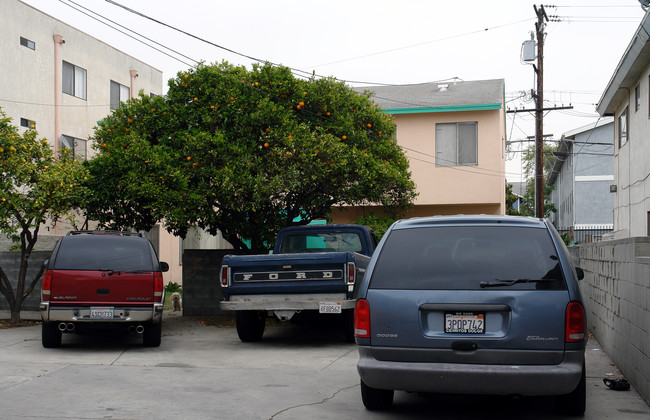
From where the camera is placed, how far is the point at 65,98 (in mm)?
25719

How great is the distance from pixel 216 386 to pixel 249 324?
152 inches

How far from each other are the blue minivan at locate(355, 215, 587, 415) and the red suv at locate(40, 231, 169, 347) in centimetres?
560

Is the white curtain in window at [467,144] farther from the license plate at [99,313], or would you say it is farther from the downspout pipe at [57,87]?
the license plate at [99,313]

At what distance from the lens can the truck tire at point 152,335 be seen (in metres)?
11.1

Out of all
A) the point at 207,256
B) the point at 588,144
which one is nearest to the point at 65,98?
the point at 207,256

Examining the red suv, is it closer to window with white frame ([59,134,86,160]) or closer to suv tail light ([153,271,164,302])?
suv tail light ([153,271,164,302])

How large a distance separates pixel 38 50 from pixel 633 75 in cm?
1849

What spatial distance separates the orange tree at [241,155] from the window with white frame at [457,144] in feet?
29.5

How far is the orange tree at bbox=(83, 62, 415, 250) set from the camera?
46.0 feet

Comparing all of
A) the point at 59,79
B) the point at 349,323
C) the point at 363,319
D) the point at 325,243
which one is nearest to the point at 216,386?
the point at 363,319

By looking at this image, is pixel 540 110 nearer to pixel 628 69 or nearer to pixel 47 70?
pixel 628 69

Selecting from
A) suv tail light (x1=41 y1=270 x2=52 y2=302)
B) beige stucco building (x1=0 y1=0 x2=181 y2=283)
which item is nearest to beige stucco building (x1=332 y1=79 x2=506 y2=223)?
beige stucco building (x1=0 y1=0 x2=181 y2=283)

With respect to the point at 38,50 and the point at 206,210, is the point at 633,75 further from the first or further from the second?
the point at 38,50

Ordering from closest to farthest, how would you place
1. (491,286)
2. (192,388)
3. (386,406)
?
(491,286) < (386,406) < (192,388)
